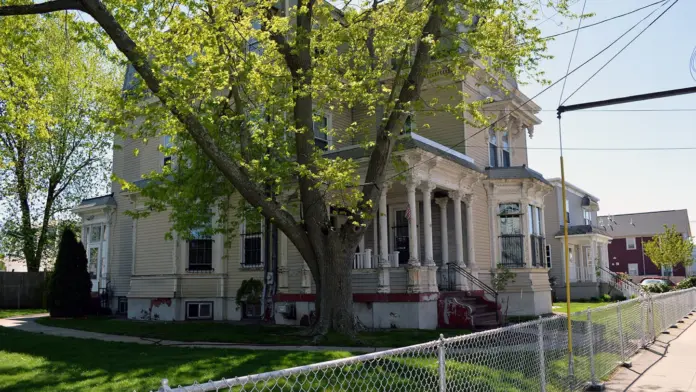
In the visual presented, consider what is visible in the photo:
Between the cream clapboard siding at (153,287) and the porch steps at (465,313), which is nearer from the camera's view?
the porch steps at (465,313)

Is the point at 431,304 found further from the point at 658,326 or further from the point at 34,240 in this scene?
the point at 34,240

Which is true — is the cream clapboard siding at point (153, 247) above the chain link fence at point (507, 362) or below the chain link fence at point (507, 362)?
above

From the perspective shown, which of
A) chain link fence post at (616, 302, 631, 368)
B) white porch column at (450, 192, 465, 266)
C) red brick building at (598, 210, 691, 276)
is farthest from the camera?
red brick building at (598, 210, 691, 276)

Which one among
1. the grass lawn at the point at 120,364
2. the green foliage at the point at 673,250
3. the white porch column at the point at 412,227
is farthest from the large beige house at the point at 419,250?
the green foliage at the point at 673,250

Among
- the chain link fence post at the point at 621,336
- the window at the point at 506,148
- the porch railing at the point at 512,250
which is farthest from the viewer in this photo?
the window at the point at 506,148

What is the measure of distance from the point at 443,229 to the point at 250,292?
6.92 meters

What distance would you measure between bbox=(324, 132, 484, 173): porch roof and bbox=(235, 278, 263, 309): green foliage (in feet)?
16.6

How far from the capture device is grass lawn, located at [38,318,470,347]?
11.7 metres

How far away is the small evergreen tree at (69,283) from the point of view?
814 inches

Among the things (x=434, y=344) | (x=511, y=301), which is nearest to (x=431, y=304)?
(x=511, y=301)

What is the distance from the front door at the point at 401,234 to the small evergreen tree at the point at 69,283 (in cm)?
1227

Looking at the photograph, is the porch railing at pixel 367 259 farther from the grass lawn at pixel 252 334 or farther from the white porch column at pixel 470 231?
the grass lawn at pixel 252 334

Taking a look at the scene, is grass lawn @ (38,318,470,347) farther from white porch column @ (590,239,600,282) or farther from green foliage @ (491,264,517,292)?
white porch column @ (590,239,600,282)

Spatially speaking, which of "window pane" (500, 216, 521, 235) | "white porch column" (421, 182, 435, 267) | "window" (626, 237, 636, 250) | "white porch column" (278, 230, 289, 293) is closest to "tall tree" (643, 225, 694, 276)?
"window" (626, 237, 636, 250)
